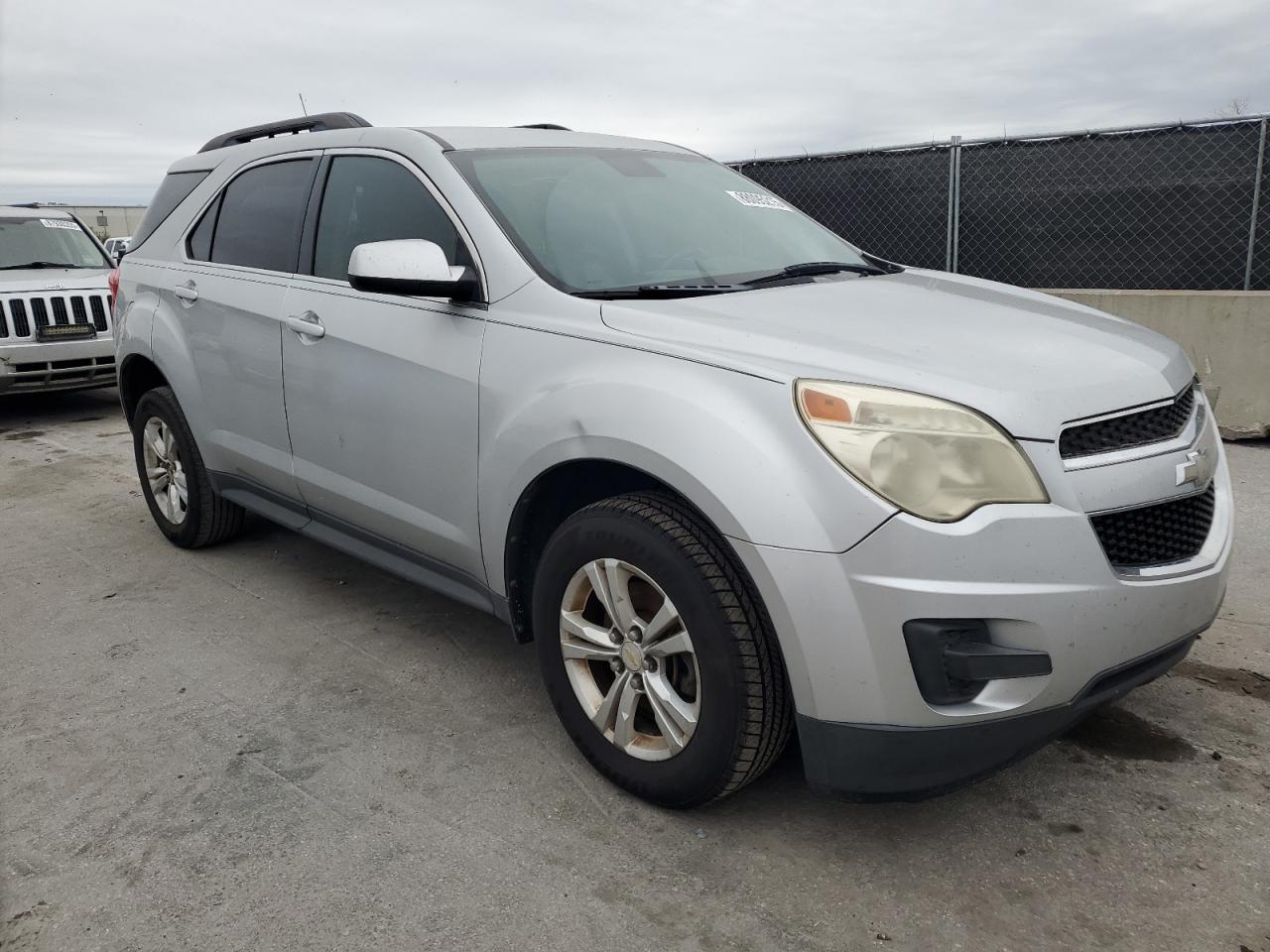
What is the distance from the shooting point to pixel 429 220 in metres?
3.35

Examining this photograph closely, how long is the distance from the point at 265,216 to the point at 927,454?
297 cm

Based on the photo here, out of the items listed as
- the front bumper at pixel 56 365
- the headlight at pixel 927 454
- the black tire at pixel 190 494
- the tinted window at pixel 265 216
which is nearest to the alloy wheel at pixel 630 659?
the headlight at pixel 927 454

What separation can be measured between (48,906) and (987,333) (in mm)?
2586

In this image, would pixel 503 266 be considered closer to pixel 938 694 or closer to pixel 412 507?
pixel 412 507

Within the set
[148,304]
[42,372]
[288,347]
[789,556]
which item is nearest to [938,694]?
[789,556]

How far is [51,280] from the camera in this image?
8.98 meters

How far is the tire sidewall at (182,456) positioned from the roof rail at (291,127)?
1177 mm

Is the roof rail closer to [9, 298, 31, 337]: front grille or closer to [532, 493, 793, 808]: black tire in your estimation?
[532, 493, 793, 808]: black tire

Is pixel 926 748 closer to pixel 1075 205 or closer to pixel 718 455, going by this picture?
pixel 718 455

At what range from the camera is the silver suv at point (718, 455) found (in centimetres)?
222

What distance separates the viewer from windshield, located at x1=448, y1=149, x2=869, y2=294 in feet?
10.2

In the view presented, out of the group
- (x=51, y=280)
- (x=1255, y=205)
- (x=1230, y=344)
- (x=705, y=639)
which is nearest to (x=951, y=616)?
(x=705, y=639)

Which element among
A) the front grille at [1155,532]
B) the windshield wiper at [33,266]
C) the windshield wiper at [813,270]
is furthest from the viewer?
the windshield wiper at [33,266]

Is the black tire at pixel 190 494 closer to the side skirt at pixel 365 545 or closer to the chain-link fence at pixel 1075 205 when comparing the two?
the side skirt at pixel 365 545
